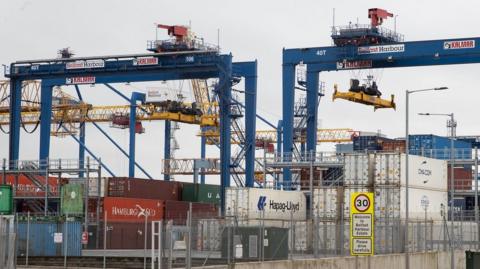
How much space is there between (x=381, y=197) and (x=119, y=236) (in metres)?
17.9

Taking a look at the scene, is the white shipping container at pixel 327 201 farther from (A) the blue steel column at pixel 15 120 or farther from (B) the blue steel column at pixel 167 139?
(B) the blue steel column at pixel 167 139

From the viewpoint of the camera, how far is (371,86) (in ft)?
251

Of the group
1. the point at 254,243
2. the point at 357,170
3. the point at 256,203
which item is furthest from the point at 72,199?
the point at 254,243

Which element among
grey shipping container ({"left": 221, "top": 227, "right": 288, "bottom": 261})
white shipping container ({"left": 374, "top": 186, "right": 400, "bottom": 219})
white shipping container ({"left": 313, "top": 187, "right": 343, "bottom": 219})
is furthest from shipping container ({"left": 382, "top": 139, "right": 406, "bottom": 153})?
grey shipping container ({"left": 221, "top": 227, "right": 288, "bottom": 261})

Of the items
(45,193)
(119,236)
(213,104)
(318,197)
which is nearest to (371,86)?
(318,197)

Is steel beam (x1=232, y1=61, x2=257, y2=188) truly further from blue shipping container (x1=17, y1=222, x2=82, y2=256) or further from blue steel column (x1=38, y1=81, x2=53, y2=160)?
blue shipping container (x1=17, y1=222, x2=82, y2=256)

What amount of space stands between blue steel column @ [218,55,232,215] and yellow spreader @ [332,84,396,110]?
858cm

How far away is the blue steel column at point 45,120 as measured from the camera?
8300 centimetres

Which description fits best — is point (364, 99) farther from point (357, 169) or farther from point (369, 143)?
point (357, 169)

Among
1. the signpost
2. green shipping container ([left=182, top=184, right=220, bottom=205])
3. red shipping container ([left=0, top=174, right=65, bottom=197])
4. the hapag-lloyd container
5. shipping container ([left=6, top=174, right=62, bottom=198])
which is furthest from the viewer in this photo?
green shipping container ([left=182, top=184, right=220, bottom=205])

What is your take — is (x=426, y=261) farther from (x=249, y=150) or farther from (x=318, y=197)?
(x=249, y=150)

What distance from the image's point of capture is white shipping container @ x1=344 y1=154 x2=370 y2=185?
6044 cm

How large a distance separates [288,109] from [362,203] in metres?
49.5

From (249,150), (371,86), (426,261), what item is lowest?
(426,261)
